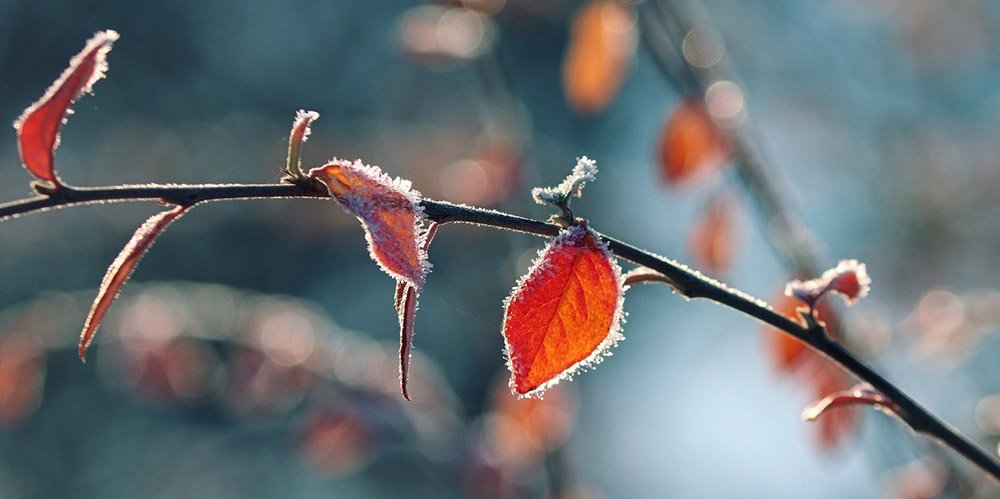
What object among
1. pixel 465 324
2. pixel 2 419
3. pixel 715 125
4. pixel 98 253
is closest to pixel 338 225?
pixel 465 324

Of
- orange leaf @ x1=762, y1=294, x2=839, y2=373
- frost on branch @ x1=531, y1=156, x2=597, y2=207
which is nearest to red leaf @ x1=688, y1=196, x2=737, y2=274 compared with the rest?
orange leaf @ x1=762, y1=294, x2=839, y2=373

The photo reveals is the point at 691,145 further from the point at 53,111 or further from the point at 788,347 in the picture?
the point at 53,111

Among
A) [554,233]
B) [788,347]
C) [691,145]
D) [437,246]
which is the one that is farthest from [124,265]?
[437,246]

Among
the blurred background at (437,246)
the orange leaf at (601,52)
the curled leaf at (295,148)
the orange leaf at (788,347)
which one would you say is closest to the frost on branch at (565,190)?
the curled leaf at (295,148)

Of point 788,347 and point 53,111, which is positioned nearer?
point 53,111

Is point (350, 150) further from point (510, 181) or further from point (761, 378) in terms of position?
point (510, 181)
